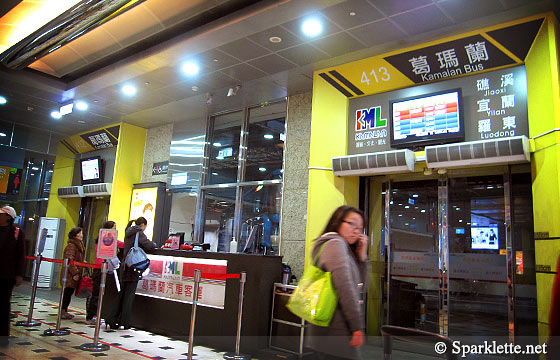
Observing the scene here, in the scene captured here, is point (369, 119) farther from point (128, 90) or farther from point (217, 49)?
point (128, 90)

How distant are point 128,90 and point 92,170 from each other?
378 cm

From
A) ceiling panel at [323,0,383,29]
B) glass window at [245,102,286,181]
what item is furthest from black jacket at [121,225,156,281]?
ceiling panel at [323,0,383,29]

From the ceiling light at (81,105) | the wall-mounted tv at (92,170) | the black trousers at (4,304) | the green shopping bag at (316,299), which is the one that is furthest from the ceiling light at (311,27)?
the wall-mounted tv at (92,170)

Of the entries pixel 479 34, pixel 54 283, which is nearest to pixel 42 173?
pixel 54 283

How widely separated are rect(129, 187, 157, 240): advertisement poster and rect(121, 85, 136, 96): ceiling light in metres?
2.40

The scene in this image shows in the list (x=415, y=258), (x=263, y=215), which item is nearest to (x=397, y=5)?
(x=415, y=258)

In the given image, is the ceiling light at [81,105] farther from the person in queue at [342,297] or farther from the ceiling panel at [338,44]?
the person in queue at [342,297]

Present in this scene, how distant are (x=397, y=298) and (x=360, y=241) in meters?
4.11

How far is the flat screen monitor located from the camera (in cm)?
534

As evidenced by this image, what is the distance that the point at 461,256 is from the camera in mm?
5559

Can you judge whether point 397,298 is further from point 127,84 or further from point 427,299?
point 127,84

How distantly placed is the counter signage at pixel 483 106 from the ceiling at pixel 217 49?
2.15ft

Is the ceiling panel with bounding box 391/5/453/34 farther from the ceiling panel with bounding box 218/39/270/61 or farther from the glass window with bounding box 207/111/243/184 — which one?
the glass window with bounding box 207/111/243/184

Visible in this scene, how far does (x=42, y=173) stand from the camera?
1227 cm
